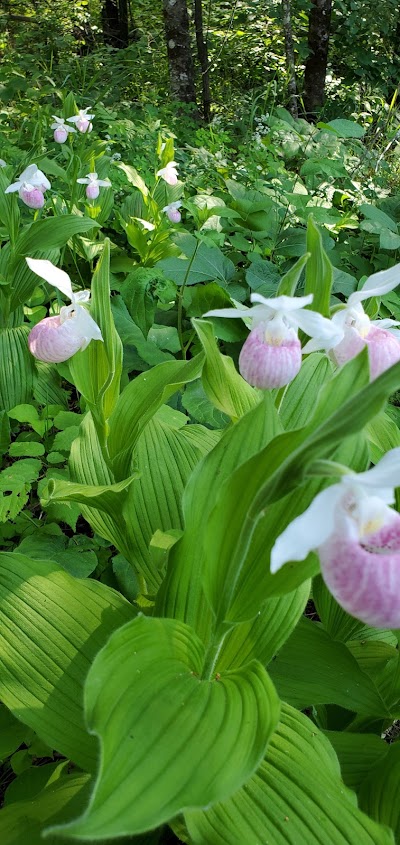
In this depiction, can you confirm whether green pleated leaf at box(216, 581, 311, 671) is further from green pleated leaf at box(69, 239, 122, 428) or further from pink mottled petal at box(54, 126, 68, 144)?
pink mottled petal at box(54, 126, 68, 144)

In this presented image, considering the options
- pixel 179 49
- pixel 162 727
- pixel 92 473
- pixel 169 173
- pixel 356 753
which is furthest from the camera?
pixel 179 49

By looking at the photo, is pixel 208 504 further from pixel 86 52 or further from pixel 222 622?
pixel 86 52

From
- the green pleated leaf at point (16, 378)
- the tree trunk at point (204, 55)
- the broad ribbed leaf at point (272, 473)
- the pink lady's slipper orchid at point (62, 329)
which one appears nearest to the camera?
the broad ribbed leaf at point (272, 473)

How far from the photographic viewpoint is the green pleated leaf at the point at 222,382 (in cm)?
125

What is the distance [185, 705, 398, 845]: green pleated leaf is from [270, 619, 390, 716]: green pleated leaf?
0.64 feet

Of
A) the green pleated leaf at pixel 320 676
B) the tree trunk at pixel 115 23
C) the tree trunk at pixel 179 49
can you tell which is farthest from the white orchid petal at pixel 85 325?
the tree trunk at pixel 115 23

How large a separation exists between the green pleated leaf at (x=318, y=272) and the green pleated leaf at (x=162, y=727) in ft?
2.55

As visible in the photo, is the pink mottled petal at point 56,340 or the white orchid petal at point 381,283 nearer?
the white orchid petal at point 381,283

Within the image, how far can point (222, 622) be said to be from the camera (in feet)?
2.95

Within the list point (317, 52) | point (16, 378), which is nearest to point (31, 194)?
point (16, 378)

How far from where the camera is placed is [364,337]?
122cm

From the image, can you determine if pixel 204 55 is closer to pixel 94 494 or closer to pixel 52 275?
pixel 52 275

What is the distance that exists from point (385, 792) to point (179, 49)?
266 inches

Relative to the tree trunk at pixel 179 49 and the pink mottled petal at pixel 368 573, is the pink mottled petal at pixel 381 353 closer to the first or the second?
the pink mottled petal at pixel 368 573
